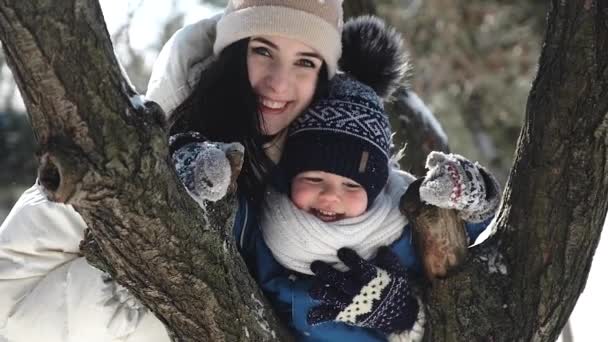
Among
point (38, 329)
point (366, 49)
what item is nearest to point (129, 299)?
point (38, 329)

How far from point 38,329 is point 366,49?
1.13 m

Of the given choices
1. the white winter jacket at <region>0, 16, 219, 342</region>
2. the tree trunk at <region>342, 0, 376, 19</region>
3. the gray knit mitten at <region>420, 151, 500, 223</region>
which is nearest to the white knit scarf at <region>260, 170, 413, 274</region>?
the gray knit mitten at <region>420, 151, 500, 223</region>

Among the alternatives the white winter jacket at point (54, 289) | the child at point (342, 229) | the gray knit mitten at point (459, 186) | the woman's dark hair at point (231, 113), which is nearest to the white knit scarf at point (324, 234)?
the child at point (342, 229)

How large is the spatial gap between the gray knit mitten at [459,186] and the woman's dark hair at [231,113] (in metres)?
0.48

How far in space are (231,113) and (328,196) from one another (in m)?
0.31

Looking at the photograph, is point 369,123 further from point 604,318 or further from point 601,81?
point 604,318

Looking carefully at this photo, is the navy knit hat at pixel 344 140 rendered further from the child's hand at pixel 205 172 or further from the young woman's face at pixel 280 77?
the child's hand at pixel 205 172

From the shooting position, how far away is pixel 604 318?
2506mm

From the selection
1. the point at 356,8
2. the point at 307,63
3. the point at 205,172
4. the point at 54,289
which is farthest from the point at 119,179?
the point at 356,8

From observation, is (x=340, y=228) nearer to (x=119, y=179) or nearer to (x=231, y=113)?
(x=231, y=113)

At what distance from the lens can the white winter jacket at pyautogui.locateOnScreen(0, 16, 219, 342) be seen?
1941 millimetres

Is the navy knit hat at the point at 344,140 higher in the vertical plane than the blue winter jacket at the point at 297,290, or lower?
higher

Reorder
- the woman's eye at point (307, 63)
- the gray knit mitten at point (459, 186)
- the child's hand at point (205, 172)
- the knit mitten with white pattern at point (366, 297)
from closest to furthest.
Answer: the child's hand at point (205, 172) → the gray knit mitten at point (459, 186) → the knit mitten with white pattern at point (366, 297) → the woman's eye at point (307, 63)

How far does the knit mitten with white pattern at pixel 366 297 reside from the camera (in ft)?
6.30
